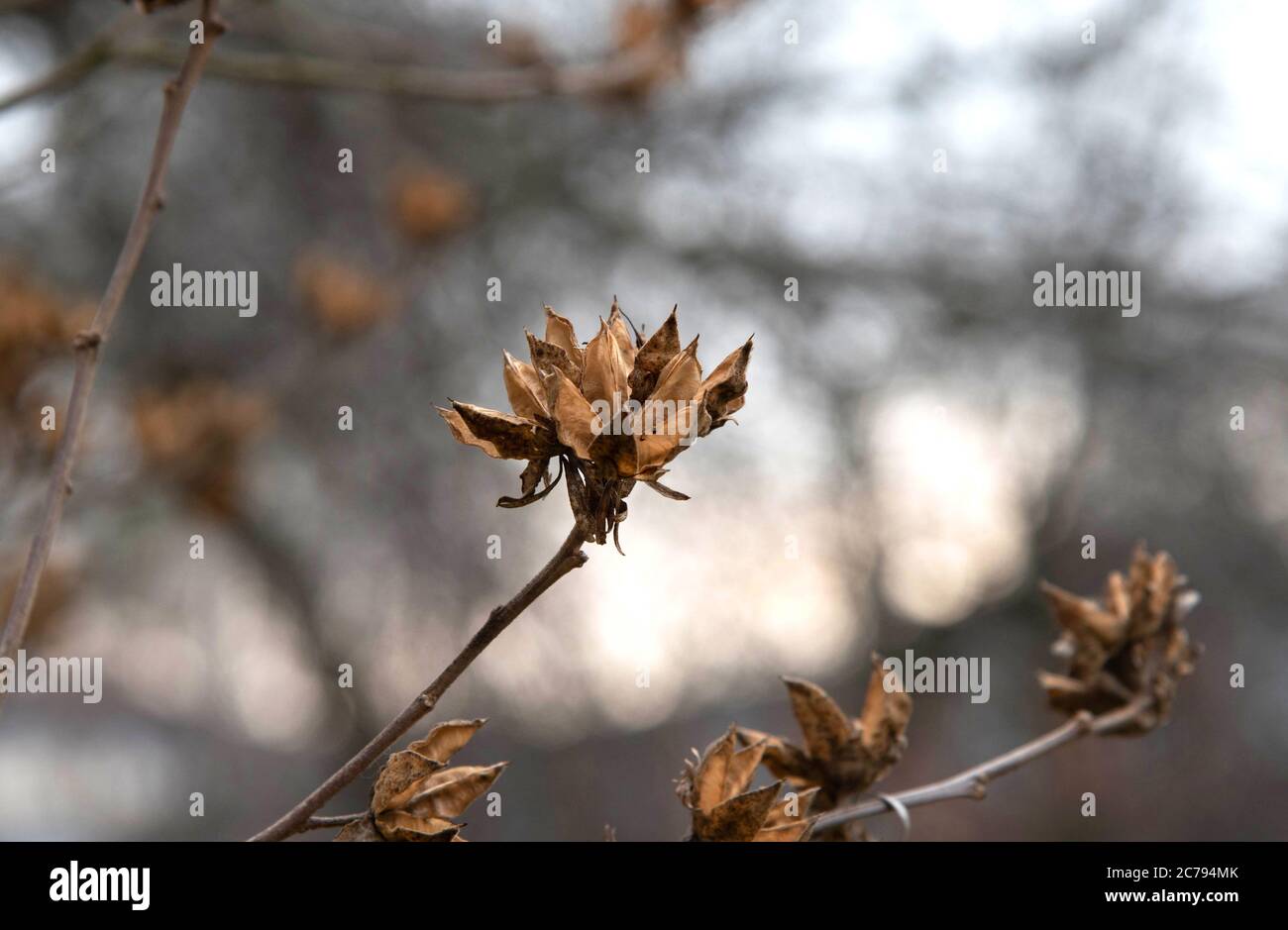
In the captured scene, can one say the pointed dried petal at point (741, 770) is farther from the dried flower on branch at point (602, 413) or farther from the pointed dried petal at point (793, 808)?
the dried flower on branch at point (602, 413)

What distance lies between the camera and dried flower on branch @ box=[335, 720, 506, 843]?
Result: 16.3 inches

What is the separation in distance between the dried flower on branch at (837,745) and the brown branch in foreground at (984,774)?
0.05 feet

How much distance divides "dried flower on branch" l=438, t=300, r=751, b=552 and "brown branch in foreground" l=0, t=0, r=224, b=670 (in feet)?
0.62

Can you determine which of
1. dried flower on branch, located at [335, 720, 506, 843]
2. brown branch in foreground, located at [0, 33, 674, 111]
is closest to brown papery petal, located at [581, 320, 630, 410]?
dried flower on branch, located at [335, 720, 506, 843]

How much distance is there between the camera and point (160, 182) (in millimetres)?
525

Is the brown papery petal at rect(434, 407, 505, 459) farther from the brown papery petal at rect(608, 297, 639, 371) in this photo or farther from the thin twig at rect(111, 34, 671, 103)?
the thin twig at rect(111, 34, 671, 103)

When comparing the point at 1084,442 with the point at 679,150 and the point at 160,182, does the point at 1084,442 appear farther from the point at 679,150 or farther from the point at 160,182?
the point at 160,182

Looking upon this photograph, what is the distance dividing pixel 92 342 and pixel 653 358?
10.7 inches

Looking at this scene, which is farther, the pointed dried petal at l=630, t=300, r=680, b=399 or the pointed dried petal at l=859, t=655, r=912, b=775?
the pointed dried petal at l=859, t=655, r=912, b=775

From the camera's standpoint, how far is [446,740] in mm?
433

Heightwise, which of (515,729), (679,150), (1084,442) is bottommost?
(515,729)
